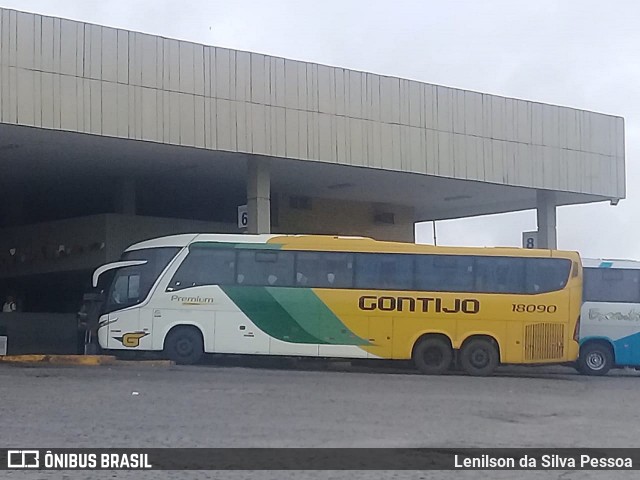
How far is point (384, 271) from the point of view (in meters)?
23.6

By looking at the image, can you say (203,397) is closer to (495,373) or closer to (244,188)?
(495,373)

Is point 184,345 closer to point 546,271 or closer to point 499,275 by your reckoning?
point 499,275

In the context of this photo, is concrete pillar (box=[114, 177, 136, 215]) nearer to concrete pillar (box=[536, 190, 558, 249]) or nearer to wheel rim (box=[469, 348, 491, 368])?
concrete pillar (box=[536, 190, 558, 249])

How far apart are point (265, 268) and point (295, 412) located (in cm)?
982

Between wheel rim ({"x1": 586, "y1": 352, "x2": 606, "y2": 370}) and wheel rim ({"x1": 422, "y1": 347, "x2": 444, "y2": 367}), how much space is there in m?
4.13

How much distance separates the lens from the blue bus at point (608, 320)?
25453 mm

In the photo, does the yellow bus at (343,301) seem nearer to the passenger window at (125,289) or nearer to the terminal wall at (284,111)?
the passenger window at (125,289)

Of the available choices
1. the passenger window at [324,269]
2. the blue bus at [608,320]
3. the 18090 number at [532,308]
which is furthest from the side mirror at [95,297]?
A: the blue bus at [608,320]

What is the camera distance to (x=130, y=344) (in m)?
23.2

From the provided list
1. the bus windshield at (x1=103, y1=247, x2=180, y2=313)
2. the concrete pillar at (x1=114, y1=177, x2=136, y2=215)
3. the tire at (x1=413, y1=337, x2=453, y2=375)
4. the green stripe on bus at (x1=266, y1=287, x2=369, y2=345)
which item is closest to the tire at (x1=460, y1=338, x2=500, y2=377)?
the tire at (x1=413, y1=337, x2=453, y2=375)

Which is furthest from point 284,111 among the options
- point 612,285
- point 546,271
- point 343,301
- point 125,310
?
point 612,285

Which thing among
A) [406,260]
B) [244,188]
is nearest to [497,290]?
[406,260]

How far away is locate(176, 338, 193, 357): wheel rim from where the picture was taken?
75.5 ft

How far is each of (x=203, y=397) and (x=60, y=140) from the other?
37.2 ft
